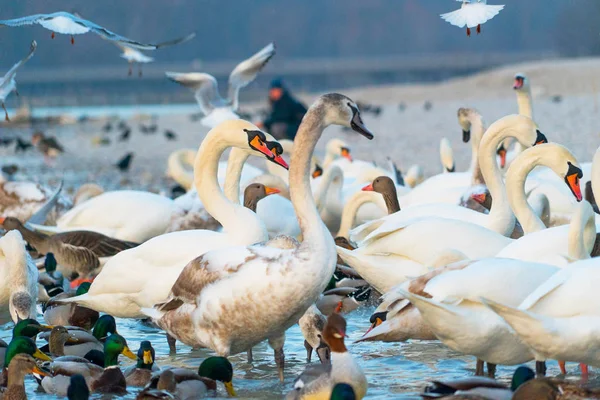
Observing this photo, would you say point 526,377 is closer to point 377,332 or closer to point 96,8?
point 377,332

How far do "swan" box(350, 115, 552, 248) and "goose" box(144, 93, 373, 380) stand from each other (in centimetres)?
115

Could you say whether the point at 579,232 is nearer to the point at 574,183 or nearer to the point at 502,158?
the point at 574,183

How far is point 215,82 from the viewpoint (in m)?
10.8

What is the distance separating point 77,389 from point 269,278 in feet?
3.37

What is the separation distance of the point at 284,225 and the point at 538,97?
28.6 meters

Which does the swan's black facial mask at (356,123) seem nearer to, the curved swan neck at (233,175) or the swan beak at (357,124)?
the swan beak at (357,124)

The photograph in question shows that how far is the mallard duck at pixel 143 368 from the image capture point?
5.64 metres

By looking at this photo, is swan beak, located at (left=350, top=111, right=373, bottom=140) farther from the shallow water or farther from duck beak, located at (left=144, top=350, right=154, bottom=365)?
duck beak, located at (left=144, top=350, right=154, bottom=365)

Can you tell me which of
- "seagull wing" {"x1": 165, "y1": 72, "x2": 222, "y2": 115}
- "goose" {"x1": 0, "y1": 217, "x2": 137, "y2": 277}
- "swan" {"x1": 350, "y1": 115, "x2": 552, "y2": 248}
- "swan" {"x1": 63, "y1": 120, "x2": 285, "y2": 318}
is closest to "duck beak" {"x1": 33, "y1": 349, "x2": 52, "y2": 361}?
"swan" {"x1": 63, "y1": 120, "x2": 285, "y2": 318}

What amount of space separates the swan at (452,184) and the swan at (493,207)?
135 cm

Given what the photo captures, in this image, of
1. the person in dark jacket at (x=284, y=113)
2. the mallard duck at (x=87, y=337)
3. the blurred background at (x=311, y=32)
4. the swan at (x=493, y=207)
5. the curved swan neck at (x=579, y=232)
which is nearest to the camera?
the curved swan neck at (x=579, y=232)

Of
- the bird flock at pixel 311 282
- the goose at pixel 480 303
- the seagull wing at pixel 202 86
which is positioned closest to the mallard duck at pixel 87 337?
the bird flock at pixel 311 282

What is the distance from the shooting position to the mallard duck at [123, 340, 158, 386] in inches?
222

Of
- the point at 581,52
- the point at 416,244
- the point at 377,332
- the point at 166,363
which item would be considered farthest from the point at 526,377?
the point at 581,52
